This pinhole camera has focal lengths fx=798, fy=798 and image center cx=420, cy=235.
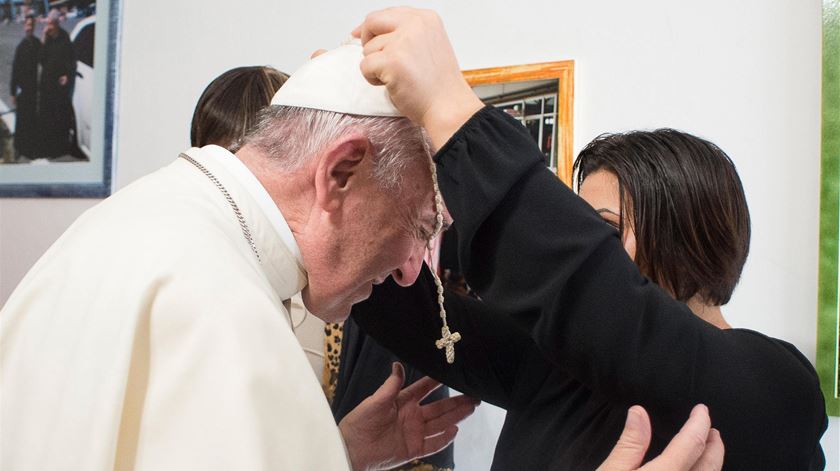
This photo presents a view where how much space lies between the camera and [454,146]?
2.45 ft

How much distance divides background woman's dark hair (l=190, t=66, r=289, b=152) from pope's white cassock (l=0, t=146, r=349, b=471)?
0.77 m

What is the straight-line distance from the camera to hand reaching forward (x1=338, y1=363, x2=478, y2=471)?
1.22 m

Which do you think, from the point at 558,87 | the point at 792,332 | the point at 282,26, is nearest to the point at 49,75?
the point at 282,26

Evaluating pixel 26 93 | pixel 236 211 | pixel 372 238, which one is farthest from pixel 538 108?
pixel 26 93

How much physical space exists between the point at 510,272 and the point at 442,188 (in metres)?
0.10

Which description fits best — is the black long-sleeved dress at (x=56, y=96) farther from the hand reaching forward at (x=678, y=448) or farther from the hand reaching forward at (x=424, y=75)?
the hand reaching forward at (x=678, y=448)

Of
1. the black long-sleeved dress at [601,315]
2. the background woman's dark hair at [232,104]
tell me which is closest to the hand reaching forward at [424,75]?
the black long-sleeved dress at [601,315]

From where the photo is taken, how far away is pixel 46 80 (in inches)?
104

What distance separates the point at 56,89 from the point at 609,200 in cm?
214

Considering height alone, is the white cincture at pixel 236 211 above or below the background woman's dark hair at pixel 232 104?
below

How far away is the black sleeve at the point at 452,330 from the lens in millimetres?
1157

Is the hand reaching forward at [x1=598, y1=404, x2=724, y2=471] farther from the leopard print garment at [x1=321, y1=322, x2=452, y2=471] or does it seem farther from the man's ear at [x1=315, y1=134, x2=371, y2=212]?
the leopard print garment at [x1=321, y1=322, x2=452, y2=471]

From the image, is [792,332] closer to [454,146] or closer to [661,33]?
[661,33]

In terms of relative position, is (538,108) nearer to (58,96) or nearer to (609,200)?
(609,200)
